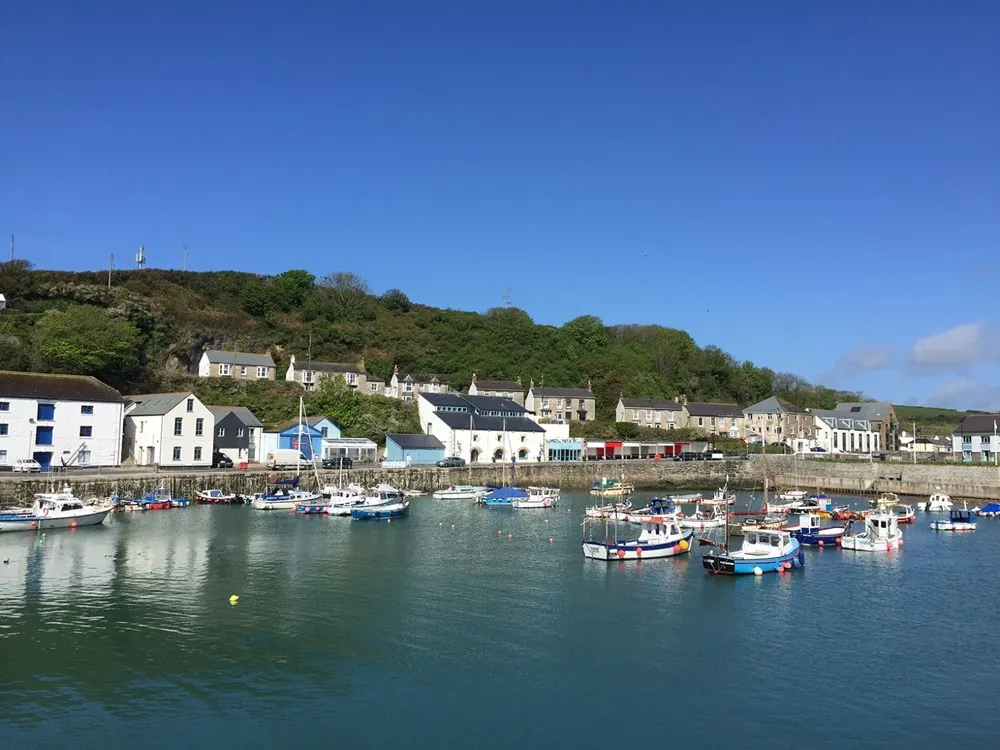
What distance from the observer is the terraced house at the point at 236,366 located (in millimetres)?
83125

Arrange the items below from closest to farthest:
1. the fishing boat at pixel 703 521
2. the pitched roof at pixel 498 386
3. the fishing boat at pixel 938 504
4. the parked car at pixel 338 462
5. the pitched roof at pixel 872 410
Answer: the fishing boat at pixel 703 521
the fishing boat at pixel 938 504
the parked car at pixel 338 462
the pitched roof at pixel 498 386
the pitched roof at pixel 872 410

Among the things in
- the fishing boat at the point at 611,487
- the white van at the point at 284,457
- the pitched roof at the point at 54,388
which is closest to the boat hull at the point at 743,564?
the fishing boat at the point at 611,487

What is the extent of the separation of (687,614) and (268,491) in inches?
1504

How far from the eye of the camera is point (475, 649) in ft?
74.0

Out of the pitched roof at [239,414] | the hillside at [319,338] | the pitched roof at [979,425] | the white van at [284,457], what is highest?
the hillside at [319,338]

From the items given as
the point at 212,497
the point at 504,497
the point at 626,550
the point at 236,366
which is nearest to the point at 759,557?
the point at 626,550

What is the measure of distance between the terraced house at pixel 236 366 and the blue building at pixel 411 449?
20.1 m

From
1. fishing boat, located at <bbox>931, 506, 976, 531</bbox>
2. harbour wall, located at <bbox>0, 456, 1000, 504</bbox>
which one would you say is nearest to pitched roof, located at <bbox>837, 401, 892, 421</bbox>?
harbour wall, located at <bbox>0, 456, 1000, 504</bbox>

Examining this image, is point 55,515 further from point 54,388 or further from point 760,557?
point 760,557

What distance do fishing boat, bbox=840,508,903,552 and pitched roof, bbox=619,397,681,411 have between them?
177 feet

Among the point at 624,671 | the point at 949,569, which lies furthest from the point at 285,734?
the point at 949,569

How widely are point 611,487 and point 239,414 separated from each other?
3240 centimetres

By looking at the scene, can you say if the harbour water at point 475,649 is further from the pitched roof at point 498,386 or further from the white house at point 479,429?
the pitched roof at point 498,386

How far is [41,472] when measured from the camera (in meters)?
51.5
